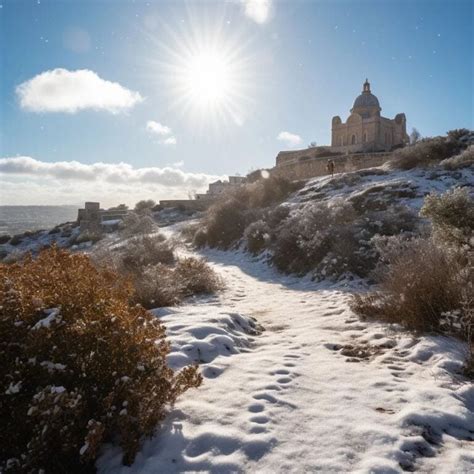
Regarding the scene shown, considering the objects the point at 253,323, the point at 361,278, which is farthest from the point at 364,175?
the point at 253,323

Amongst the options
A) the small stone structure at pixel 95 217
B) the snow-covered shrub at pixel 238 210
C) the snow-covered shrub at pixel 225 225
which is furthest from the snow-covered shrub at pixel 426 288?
the small stone structure at pixel 95 217

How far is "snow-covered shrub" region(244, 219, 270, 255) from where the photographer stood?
14.4 meters

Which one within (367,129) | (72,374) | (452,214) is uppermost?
(367,129)

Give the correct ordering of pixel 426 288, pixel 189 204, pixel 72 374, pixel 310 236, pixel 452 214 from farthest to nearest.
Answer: pixel 189 204, pixel 310 236, pixel 452 214, pixel 426 288, pixel 72 374

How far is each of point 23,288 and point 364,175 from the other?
66.8 ft

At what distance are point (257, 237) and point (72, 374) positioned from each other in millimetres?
12557

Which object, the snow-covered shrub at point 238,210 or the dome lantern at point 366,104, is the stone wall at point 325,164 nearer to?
the snow-covered shrub at point 238,210

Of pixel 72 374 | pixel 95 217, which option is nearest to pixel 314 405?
pixel 72 374

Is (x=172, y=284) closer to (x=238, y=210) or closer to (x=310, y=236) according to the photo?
(x=310, y=236)

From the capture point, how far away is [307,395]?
3.38m

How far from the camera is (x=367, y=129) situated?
178 feet

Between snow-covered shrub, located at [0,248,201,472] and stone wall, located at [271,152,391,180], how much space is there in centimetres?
3255

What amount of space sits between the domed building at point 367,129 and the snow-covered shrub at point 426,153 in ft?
101

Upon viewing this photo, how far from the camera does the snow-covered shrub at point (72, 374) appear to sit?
2412 millimetres
